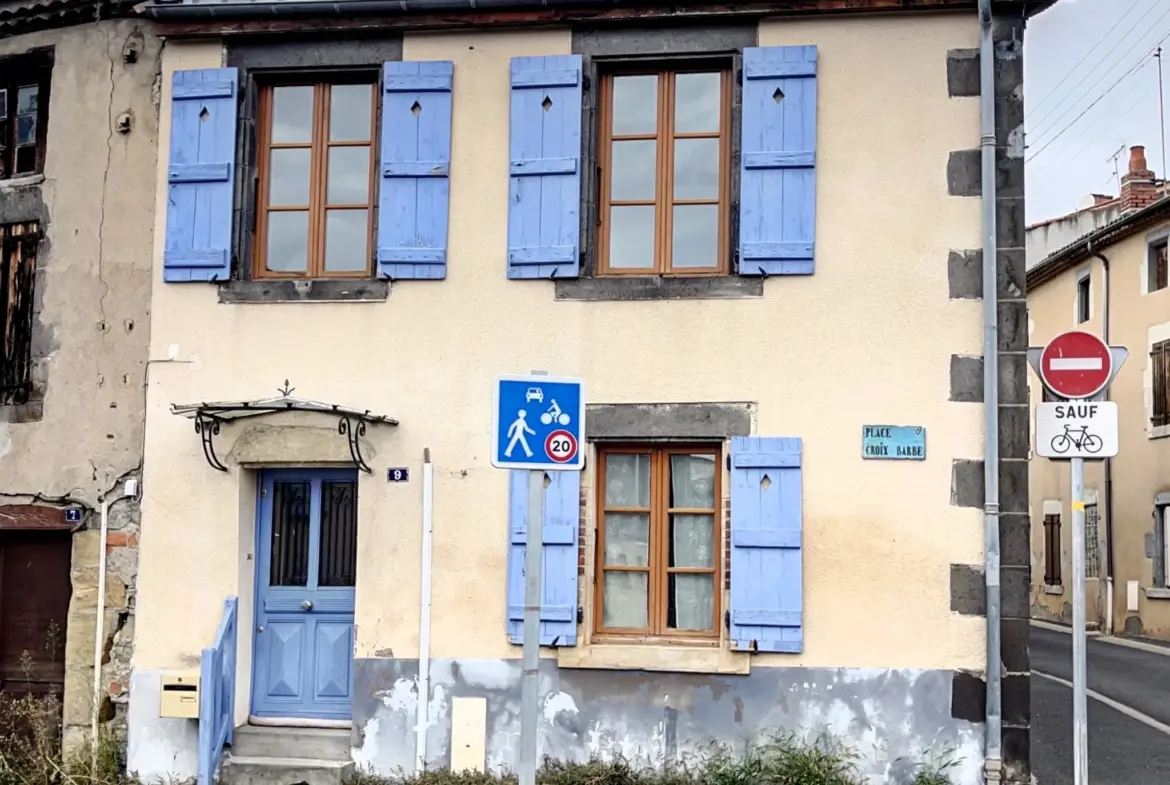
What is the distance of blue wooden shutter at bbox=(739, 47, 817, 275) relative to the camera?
28.7 feet

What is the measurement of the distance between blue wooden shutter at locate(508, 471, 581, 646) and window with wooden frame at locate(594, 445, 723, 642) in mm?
276

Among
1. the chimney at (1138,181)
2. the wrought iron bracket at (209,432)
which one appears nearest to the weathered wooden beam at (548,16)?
the wrought iron bracket at (209,432)

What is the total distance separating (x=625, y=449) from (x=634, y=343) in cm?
73

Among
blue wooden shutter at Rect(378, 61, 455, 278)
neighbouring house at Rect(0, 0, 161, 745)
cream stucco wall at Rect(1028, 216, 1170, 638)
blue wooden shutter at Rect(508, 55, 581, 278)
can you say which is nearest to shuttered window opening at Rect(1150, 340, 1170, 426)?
cream stucco wall at Rect(1028, 216, 1170, 638)

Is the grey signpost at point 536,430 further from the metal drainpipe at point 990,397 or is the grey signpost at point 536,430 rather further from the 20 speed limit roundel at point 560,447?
the metal drainpipe at point 990,397

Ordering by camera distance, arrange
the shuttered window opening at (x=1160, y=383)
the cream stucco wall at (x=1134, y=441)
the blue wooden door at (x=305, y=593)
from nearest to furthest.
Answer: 1. the blue wooden door at (x=305, y=593)
2. the shuttered window opening at (x=1160, y=383)
3. the cream stucco wall at (x=1134, y=441)

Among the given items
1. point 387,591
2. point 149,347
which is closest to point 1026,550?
Result: point 387,591

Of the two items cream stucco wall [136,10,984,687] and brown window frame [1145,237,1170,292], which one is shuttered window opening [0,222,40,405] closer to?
cream stucco wall [136,10,984,687]

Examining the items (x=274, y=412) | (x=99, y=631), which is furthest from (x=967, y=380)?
(x=99, y=631)

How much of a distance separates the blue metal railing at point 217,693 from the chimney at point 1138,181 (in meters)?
22.3

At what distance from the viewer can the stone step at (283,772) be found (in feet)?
28.8

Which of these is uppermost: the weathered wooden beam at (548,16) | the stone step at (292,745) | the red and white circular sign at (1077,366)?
the weathered wooden beam at (548,16)

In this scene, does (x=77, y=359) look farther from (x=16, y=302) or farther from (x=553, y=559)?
(x=553, y=559)

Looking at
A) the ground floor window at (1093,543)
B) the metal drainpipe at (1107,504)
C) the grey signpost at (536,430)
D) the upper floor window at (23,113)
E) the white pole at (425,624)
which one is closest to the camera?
the grey signpost at (536,430)
